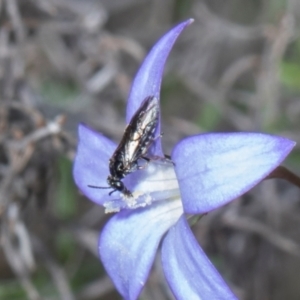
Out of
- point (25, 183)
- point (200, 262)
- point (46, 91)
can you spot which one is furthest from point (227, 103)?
point (200, 262)

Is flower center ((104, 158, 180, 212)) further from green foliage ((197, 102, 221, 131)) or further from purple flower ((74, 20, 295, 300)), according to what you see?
green foliage ((197, 102, 221, 131))

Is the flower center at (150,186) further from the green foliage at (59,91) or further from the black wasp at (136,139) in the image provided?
the green foliage at (59,91)

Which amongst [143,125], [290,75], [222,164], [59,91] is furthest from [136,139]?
[59,91]

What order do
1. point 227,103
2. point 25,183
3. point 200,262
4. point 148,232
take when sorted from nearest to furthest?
point 200,262 < point 148,232 < point 25,183 < point 227,103

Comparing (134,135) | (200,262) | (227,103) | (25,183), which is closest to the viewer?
(200,262)

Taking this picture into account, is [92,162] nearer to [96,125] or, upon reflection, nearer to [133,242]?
[133,242]

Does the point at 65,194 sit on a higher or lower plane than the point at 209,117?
lower

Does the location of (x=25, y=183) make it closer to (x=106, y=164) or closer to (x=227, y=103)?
(x=106, y=164)
